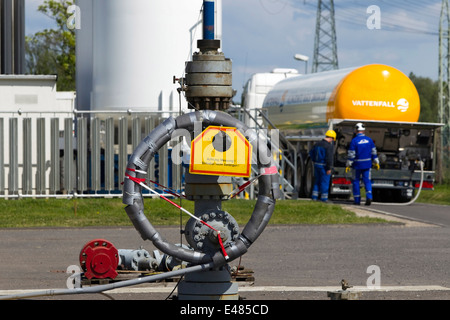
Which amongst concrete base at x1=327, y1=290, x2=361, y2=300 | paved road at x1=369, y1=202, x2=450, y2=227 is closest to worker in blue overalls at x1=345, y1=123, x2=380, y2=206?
paved road at x1=369, y1=202, x2=450, y2=227

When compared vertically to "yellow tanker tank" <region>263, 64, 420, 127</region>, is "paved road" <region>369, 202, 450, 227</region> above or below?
below

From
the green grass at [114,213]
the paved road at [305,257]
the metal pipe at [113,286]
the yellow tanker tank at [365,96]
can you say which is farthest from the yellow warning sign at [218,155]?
the yellow tanker tank at [365,96]

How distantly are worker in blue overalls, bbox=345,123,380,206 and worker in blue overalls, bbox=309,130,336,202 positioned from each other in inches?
34.6

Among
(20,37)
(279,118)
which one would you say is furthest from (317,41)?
(279,118)

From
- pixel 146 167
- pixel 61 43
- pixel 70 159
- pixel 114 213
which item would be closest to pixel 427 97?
pixel 61 43

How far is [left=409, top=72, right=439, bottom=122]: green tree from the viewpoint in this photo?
98.8m

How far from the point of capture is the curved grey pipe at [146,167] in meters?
7.62

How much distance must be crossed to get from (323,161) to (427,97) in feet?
282

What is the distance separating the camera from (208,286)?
772 centimetres

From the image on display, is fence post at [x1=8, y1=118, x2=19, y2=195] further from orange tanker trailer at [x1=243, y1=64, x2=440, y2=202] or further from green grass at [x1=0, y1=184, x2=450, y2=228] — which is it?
orange tanker trailer at [x1=243, y1=64, x2=440, y2=202]

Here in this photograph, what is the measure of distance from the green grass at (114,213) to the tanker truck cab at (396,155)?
407 cm
